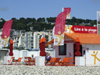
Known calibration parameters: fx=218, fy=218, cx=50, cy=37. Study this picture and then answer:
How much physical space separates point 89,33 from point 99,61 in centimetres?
345

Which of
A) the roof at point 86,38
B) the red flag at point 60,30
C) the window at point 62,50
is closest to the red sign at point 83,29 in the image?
the roof at point 86,38

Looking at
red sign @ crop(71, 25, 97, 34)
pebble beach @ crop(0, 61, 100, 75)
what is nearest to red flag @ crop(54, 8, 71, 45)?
red sign @ crop(71, 25, 97, 34)

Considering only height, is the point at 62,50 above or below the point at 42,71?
above

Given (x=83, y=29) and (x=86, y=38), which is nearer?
(x=86, y=38)

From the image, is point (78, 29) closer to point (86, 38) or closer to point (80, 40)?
point (86, 38)

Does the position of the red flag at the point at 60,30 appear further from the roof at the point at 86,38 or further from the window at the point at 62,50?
the window at the point at 62,50

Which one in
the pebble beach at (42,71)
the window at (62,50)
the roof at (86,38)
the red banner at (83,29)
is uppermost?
the red banner at (83,29)

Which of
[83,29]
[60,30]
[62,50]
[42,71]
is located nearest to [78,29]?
[83,29]

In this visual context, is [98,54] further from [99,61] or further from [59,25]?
[59,25]

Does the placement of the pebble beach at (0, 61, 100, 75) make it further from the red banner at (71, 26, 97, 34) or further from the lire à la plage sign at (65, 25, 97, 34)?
the red banner at (71, 26, 97, 34)

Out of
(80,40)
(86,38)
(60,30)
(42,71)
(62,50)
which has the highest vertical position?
(60,30)

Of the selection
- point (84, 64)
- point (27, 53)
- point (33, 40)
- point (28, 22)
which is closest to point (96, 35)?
point (84, 64)

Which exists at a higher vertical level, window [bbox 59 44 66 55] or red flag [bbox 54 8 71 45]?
red flag [bbox 54 8 71 45]

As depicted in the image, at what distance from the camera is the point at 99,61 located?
1759cm
